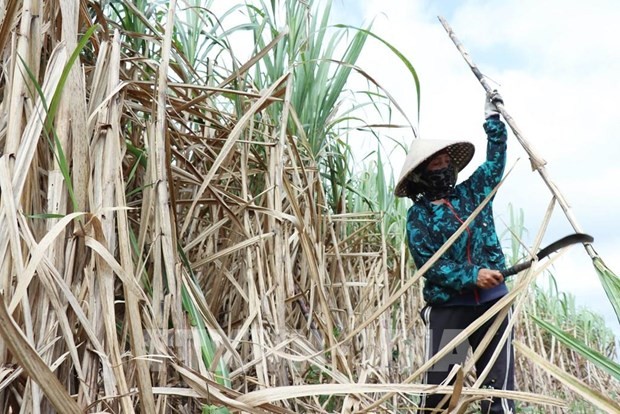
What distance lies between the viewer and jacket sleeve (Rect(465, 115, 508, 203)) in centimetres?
205

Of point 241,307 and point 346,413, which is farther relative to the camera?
point 241,307

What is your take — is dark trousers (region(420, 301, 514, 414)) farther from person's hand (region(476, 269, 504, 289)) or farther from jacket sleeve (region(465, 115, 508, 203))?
jacket sleeve (region(465, 115, 508, 203))

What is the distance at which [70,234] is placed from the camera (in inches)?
37.7

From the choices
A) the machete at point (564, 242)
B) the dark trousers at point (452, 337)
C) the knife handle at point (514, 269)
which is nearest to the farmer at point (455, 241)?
the dark trousers at point (452, 337)

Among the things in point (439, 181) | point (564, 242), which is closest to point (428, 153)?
point (439, 181)

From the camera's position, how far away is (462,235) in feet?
6.58

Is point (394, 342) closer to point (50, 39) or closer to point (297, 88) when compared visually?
point (297, 88)

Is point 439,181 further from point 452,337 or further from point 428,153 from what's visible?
point 452,337

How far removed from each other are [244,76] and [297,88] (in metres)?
0.26

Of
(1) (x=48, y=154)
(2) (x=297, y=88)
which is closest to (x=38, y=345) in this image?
(1) (x=48, y=154)

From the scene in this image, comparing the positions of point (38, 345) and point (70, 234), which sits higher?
point (70, 234)

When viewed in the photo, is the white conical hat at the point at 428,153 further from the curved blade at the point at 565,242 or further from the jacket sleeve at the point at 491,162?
the curved blade at the point at 565,242

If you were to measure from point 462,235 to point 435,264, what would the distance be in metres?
0.14

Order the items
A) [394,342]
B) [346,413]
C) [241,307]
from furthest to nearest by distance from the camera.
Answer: [394,342] < [241,307] < [346,413]
